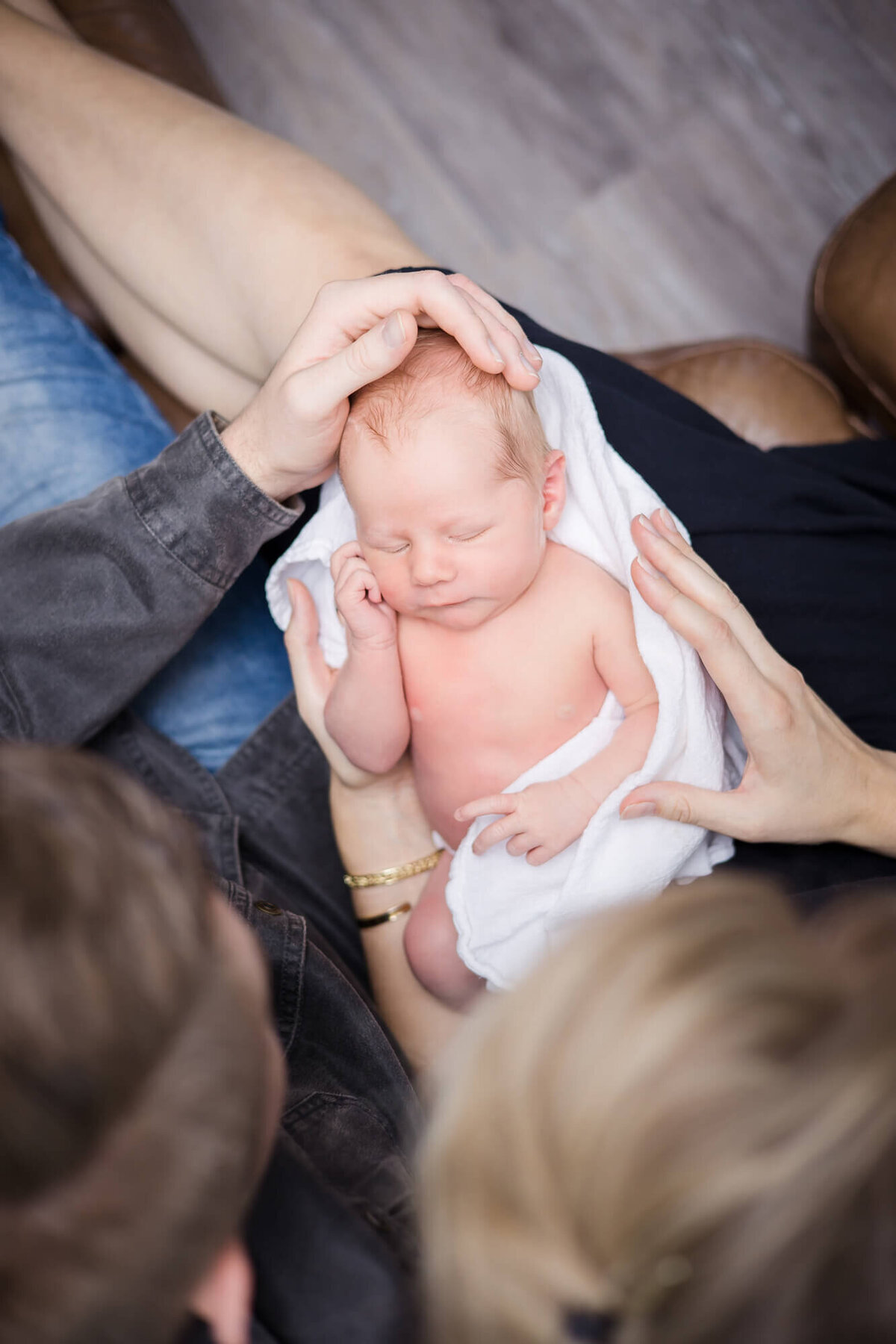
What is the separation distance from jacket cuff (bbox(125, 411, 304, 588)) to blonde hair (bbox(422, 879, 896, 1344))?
0.84 m

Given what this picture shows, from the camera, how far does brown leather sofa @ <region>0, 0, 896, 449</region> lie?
4.98 feet

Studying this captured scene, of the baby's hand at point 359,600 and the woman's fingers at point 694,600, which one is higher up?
the woman's fingers at point 694,600

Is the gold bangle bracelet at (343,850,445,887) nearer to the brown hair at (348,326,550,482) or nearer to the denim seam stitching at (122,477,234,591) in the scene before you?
the denim seam stitching at (122,477,234,591)

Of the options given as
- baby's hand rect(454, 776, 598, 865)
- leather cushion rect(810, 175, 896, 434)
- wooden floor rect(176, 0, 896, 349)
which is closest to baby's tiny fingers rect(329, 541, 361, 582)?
baby's hand rect(454, 776, 598, 865)

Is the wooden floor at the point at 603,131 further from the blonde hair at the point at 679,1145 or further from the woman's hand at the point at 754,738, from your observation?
the blonde hair at the point at 679,1145

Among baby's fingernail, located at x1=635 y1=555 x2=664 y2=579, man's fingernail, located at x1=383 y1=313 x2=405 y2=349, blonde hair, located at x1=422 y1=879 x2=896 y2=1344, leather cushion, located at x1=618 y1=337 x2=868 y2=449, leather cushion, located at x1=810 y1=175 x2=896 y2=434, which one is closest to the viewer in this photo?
blonde hair, located at x1=422 y1=879 x2=896 y2=1344

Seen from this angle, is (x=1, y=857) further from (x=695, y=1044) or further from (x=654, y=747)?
(x=654, y=747)

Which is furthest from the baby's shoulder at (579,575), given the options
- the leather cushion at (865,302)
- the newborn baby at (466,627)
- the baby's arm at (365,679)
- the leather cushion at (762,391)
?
the leather cushion at (865,302)

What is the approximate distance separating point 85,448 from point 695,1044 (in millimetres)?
1272

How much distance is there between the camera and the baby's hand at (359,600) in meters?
1.21

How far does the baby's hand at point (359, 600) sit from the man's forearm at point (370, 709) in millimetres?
21

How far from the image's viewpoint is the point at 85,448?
1.39 meters

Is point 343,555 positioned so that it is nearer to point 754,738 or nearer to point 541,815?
point 541,815

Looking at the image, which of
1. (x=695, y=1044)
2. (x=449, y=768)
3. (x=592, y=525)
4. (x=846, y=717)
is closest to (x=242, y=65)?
(x=592, y=525)
